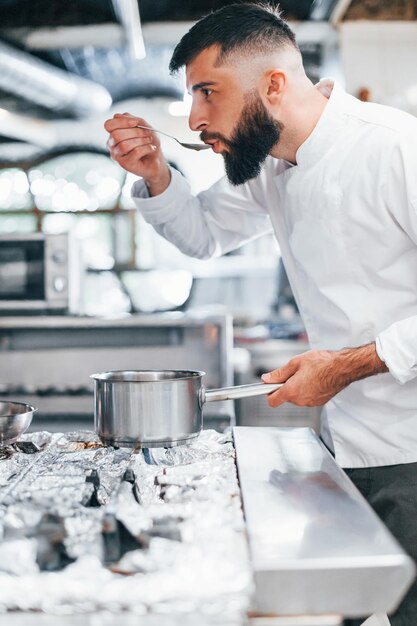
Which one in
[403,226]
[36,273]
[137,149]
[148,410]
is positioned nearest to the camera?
[148,410]

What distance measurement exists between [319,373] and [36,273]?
2.07 m

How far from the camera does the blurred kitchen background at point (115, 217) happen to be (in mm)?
2920

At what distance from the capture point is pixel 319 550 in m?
0.72

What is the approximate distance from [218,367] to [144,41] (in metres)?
2.82

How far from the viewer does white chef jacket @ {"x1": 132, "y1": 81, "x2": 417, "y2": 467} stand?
1.36 meters

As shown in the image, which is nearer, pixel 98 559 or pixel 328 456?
pixel 98 559

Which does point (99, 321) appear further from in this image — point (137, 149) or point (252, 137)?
point (252, 137)

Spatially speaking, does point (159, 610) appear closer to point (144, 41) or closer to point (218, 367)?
point (218, 367)

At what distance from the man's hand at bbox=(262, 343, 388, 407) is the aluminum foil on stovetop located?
0.18 meters

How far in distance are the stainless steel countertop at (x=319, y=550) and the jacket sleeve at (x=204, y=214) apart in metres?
0.92

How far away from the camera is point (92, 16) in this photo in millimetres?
4508

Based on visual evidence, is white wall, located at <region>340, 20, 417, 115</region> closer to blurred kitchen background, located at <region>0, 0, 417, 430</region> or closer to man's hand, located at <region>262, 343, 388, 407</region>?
blurred kitchen background, located at <region>0, 0, 417, 430</region>

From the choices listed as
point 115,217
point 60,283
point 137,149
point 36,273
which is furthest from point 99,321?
point 115,217

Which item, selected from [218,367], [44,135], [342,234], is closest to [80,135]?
[44,135]
